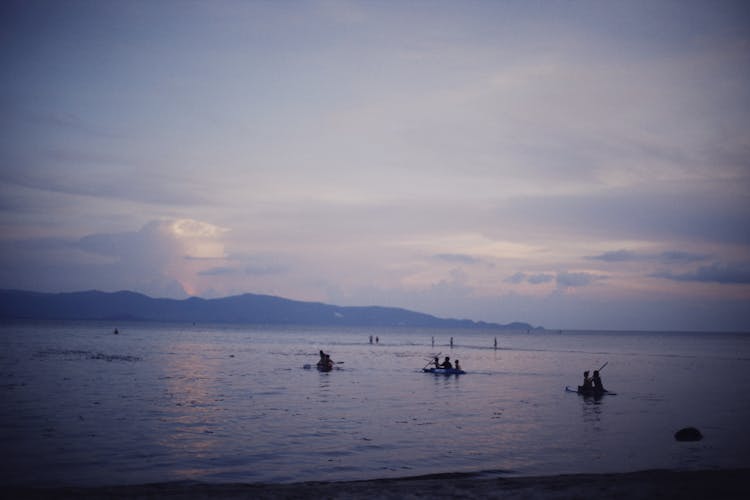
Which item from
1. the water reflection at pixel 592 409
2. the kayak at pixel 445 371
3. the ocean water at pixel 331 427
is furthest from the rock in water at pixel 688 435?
the kayak at pixel 445 371

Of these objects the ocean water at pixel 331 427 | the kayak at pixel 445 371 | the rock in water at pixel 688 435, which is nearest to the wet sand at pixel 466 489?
the ocean water at pixel 331 427

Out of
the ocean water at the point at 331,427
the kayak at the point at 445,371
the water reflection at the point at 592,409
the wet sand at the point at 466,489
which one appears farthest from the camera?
the kayak at the point at 445,371

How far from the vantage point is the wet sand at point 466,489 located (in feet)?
44.3

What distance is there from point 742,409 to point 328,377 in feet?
93.1

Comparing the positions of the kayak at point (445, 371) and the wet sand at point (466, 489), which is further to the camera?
the kayak at point (445, 371)

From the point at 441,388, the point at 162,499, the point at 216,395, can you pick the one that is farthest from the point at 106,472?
the point at 441,388

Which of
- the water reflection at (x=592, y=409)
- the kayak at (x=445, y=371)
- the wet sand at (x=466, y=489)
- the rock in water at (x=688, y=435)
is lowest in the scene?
the kayak at (x=445, y=371)

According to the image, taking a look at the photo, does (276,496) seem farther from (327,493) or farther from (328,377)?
(328,377)

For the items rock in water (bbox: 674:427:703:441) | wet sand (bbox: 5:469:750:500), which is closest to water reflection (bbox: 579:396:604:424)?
rock in water (bbox: 674:427:703:441)

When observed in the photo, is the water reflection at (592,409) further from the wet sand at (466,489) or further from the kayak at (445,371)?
the kayak at (445,371)

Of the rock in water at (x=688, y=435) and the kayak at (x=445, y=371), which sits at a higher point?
the rock in water at (x=688, y=435)

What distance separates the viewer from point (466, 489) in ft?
47.2

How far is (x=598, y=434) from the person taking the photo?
24094mm

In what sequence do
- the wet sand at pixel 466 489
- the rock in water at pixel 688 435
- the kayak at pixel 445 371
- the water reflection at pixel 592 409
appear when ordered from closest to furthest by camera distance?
1. the wet sand at pixel 466 489
2. the rock in water at pixel 688 435
3. the water reflection at pixel 592 409
4. the kayak at pixel 445 371
